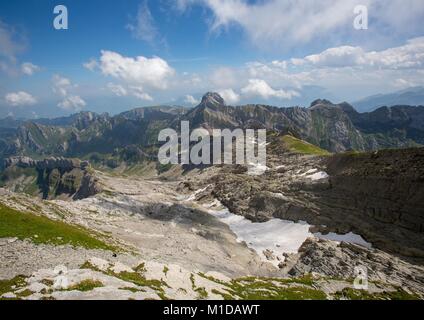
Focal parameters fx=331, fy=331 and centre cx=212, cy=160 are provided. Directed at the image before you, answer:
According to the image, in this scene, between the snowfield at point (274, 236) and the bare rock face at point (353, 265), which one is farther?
the snowfield at point (274, 236)

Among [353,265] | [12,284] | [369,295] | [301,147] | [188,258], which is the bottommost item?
[353,265]

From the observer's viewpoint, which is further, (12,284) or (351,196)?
(351,196)

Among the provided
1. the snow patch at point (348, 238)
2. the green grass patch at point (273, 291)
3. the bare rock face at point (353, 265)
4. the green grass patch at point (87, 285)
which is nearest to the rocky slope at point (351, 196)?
the snow patch at point (348, 238)

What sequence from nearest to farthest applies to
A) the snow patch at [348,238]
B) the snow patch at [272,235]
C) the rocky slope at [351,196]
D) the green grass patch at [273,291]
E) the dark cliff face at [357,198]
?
the green grass patch at [273,291]
the dark cliff face at [357,198]
the rocky slope at [351,196]
the snow patch at [348,238]
the snow patch at [272,235]

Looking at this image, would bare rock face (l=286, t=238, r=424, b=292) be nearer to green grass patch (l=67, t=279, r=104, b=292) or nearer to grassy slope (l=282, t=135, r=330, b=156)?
green grass patch (l=67, t=279, r=104, b=292)

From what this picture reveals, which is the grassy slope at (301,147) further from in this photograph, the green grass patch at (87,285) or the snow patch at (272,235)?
the green grass patch at (87,285)

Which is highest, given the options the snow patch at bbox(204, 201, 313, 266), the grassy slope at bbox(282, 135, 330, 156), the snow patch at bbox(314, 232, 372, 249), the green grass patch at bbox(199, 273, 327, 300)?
the grassy slope at bbox(282, 135, 330, 156)

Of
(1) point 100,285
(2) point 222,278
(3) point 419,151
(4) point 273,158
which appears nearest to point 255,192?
(4) point 273,158

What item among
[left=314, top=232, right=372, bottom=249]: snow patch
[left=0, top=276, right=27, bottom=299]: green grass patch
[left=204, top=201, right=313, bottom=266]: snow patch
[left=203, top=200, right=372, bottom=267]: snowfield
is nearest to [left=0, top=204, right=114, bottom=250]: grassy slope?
[left=0, top=276, right=27, bottom=299]: green grass patch

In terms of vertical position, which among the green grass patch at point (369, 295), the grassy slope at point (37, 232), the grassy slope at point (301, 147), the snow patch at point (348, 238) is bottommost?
the snow patch at point (348, 238)

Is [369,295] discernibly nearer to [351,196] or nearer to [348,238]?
[348,238]

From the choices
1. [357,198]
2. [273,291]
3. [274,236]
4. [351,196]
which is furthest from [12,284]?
[351,196]

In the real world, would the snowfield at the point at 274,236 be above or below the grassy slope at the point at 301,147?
below
